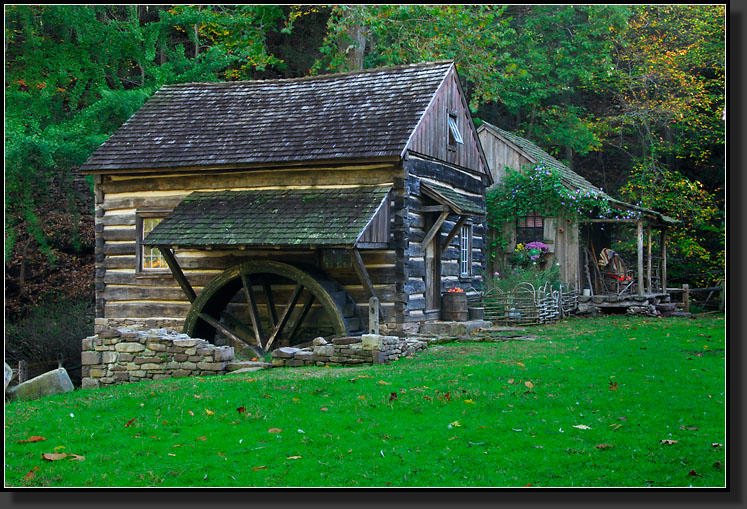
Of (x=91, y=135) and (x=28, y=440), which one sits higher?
(x=91, y=135)

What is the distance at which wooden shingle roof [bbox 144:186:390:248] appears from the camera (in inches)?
567

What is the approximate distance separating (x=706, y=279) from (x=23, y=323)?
67.2ft

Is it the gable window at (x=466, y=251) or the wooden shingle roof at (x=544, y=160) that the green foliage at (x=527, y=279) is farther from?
the wooden shingle roof at (x=544, y=160)

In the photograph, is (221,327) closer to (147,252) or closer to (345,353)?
(147,252)

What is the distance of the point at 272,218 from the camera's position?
1528cm

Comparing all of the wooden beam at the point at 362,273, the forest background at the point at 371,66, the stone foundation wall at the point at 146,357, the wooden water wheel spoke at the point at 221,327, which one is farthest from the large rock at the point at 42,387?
the forest background at the point at 371,66

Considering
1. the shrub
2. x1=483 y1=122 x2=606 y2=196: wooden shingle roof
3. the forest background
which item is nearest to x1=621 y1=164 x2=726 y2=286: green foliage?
the forest background

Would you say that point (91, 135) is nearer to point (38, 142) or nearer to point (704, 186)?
point (38, 142)

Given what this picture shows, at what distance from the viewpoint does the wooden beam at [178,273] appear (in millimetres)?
16087

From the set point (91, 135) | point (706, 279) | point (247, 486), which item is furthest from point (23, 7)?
point (706, 279)

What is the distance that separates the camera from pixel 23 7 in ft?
68.5

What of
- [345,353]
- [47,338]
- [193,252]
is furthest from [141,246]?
[345,353]

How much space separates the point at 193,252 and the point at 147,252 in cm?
128

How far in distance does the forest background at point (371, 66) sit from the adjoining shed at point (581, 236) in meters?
1.94
